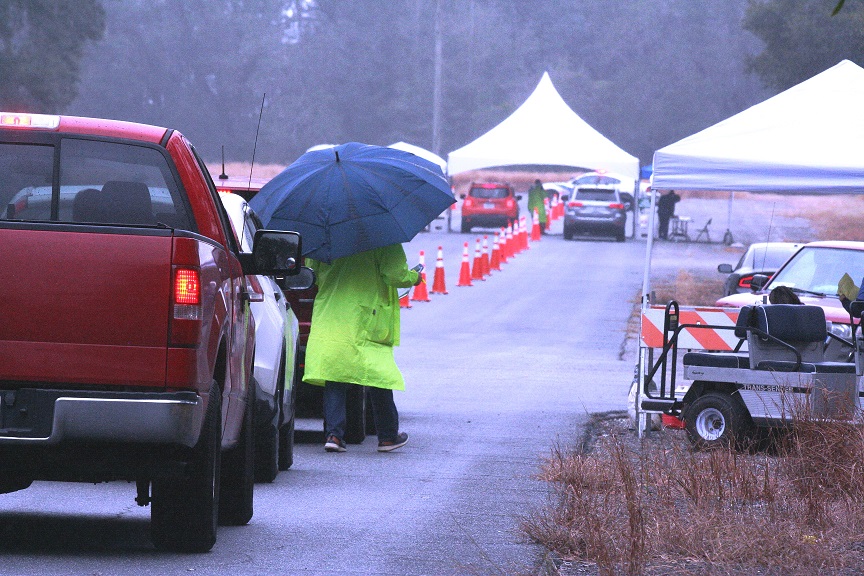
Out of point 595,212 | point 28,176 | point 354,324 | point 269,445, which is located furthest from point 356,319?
point 595,212

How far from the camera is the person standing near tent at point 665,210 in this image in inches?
1672

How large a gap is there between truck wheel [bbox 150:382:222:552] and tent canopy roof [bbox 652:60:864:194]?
6.60 meters

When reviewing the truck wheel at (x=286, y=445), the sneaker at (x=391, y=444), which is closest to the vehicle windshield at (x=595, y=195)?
the sneaker at (x=391, y=444)

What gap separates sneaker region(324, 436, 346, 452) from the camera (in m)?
10.1

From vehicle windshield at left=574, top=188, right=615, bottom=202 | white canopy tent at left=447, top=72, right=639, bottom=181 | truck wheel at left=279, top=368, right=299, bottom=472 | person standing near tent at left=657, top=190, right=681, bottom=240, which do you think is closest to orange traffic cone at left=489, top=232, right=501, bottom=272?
white canopy tent at left=447, top=72, right=639, bottom=181

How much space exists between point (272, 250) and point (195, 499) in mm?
1328

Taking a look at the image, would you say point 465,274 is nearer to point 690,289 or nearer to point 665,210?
point 690,289

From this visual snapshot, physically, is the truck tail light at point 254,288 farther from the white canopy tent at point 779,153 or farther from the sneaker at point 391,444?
the white canopy tent at point 779,153

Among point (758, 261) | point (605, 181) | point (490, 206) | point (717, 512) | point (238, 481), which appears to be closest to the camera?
point (717, 512)

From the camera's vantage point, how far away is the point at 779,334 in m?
10.1

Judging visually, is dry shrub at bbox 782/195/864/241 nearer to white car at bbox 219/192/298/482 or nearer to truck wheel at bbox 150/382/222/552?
white car at bbox 219/192/298/482

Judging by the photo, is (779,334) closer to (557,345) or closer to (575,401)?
(575,401)

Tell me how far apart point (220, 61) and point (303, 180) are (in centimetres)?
8120

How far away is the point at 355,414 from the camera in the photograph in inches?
418
